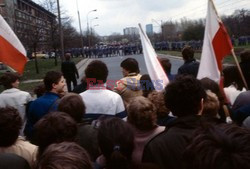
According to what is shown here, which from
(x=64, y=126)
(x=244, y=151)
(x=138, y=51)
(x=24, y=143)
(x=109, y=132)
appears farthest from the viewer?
(x=138, y=51)

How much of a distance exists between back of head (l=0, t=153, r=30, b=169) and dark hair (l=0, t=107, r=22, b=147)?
338 mm

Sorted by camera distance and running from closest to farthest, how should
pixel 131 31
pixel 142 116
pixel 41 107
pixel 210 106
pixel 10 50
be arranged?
1. pixel 142 116
2. pixel 210 106
3. pixel 41 107
4. pixel 10 50
5. pixel 131 31

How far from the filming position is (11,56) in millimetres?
5379

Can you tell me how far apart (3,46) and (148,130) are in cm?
307

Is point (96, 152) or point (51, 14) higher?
point (51, 14)

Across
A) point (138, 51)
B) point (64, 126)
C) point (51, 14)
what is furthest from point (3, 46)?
point (138, 51)

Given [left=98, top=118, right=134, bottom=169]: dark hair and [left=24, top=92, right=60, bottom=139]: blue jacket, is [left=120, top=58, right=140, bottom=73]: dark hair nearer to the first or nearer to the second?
[left=24, top=92, right=60, bottom=139]: blue jacket

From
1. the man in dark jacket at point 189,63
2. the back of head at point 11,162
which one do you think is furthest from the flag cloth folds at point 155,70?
the back of head at point 11,162

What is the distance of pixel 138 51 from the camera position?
53.7 meters

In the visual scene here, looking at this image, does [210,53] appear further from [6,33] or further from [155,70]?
[6,33]

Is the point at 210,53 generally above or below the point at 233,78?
above

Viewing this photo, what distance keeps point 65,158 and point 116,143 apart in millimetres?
707

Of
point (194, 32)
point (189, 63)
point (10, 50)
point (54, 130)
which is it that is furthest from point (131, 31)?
point (54, 130)

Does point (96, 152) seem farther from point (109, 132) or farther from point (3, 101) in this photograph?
point (3, 101)
